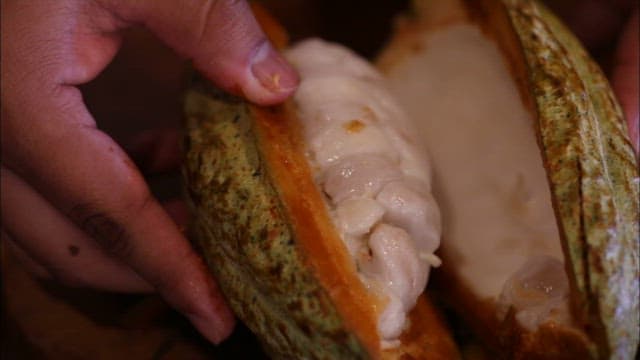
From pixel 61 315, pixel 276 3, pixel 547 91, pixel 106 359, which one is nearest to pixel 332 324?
pixel 547 91

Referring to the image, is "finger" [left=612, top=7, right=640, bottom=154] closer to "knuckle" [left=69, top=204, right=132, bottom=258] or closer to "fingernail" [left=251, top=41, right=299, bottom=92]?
"fingernail" [left=251, top=41, right=299, bottom=92]

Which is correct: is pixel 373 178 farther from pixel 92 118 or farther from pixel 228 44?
pixel 92 118

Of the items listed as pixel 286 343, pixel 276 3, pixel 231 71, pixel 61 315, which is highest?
pixel 231 71

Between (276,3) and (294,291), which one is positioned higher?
(294,291)

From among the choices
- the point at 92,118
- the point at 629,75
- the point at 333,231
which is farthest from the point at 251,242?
the point at 629,75

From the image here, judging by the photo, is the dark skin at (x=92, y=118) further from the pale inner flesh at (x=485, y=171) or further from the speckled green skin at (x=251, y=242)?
the pale inner flesh at (x=485, y=171)

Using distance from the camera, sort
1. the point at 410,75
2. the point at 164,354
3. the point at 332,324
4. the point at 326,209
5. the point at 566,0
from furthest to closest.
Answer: the point at 566,0 < the point at 410,75 < the point at 164,354 < the point at 326,209 < the point at 332,324

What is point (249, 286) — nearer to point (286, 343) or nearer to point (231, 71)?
point (286, 343)
